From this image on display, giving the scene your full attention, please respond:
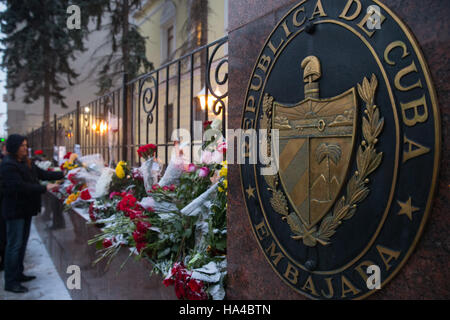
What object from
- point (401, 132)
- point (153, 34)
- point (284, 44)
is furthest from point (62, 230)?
point (153, 34)

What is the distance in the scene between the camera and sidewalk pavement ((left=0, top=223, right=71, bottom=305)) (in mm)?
4664

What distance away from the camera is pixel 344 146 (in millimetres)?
1170

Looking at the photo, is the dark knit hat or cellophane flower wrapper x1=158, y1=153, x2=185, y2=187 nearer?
cellophane flower wrapper x1=158, y1=153, x2=185, y2=187

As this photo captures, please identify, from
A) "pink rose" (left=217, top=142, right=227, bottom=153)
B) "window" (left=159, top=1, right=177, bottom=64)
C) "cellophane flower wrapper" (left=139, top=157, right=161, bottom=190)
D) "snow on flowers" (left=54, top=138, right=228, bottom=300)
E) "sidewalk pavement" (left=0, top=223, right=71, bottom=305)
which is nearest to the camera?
"snow on flowers" (left=54, top=138, right=228, bottom=300)

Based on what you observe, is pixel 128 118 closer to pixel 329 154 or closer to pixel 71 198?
pixel 71 198

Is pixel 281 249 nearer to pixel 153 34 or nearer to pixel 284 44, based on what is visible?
pixel 284 44

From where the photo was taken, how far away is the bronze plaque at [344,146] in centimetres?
101

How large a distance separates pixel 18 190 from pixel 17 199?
0.56 feet

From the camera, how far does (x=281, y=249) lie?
1411mm

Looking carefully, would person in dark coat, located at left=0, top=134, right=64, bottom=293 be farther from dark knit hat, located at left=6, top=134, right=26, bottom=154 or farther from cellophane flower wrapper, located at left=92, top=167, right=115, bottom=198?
cellophane flower wrapper, located at left=92, top=167, right=115, bottom=198

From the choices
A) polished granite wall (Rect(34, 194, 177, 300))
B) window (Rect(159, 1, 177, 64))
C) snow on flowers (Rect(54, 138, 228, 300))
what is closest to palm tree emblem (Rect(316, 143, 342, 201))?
snow on flowers (Rect(54, 138, 228, 300))

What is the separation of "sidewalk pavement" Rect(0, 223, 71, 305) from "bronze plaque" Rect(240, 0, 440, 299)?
4257 mm

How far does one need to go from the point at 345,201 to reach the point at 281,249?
1.17 feet

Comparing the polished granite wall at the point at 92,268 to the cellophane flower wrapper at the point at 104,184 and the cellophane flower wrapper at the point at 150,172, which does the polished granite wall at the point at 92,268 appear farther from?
the cellophane flower wrapper at the point at 150,172
